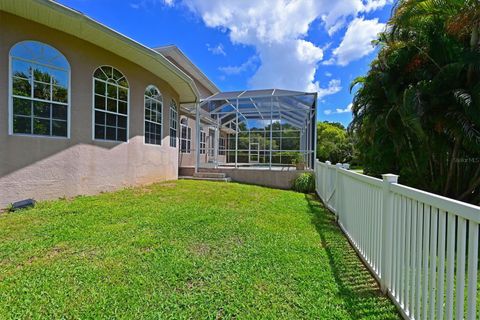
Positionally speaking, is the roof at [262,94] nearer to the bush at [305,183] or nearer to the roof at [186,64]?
the bush at [305,183]

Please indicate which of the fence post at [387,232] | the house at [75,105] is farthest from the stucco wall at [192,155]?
the fence post at [387,232]

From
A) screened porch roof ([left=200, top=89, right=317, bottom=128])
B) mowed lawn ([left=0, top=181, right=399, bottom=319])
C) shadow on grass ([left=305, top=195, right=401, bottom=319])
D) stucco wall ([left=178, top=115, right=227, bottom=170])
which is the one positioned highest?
screened porch roof ([left=200, top=89, right=317, bottom=128])

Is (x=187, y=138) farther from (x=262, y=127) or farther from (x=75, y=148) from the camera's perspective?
(x=75, y=148)

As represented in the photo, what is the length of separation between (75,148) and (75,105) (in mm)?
1231

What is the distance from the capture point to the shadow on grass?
8.85 feet

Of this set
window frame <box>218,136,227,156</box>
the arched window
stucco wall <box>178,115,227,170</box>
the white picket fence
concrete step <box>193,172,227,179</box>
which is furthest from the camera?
window frame <box>218,136,227,156</box>

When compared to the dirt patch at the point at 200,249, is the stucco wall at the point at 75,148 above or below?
above

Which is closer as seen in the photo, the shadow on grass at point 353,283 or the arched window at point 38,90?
the shadow on grass at point 353,283

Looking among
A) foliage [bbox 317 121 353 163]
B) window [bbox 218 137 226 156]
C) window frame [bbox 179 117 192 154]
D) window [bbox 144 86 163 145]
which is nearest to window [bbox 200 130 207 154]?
window frame [bbox 179 117 192 154]

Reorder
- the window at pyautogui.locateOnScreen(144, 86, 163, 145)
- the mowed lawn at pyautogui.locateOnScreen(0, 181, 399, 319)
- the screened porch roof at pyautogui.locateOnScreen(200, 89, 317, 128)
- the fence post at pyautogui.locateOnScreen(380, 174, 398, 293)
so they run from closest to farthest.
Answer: the mowed lawn at pyautogui.locateOnScreen(0, 181, 399, 319) < the fence post at pyautogui.locateOnScreen(380, 174, 398, 293) < the window at pyautogui.locateOnScreen(144, 86, 163, 145) < the screened porch roof at pyautogui.locateOnScreen(200, 89, 317, 128)

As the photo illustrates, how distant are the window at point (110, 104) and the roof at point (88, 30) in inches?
31.7

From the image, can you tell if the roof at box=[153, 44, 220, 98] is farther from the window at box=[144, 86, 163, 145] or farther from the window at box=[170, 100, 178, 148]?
the window at box=[144, 86, 163, 145]

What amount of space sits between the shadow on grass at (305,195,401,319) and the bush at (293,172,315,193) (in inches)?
245

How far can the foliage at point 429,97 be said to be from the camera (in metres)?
5.70
